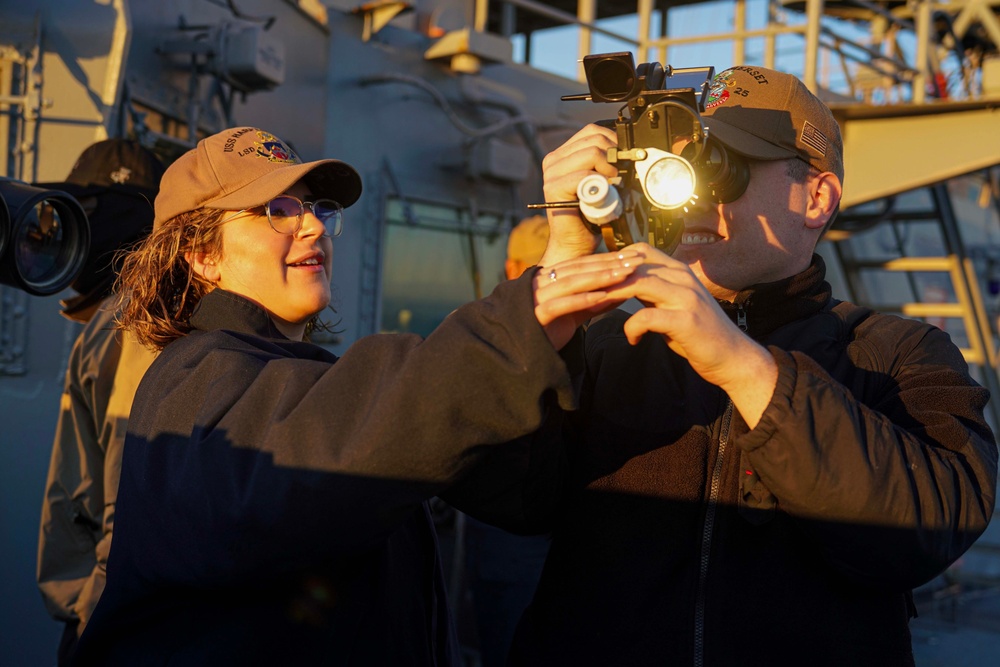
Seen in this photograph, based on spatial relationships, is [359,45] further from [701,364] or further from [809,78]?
[701,364]

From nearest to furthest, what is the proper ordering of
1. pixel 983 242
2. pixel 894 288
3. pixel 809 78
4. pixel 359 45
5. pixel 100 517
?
pixel 100 517
pixel 809 78
pixel 359 45
pixel 894 288
pixel 983 242

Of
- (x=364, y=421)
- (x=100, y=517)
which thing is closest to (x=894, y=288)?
(x=100, y=517)

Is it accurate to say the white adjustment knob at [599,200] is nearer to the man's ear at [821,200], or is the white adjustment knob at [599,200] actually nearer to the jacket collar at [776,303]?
the jacket collar at [776,303]

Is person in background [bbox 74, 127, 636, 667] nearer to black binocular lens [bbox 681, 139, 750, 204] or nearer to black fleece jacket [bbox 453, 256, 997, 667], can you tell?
black fleece jacket [bbox 453, 256, 997, 667]

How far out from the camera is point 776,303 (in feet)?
5.21

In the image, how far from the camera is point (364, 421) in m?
1.17

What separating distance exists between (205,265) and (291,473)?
2.27ft

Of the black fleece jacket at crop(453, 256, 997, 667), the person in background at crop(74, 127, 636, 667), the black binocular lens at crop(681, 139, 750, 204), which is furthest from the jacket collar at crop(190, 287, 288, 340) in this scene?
the black binocular lens at crop(681, 139, 750, 204)

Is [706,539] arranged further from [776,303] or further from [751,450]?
[776,303]

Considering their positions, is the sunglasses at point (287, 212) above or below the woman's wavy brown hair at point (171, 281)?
above

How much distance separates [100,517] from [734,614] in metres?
1.91

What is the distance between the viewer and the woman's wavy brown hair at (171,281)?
5.60 feet

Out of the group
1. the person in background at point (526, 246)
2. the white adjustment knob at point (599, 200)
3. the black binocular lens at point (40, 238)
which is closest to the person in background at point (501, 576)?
the person in background at point (526, 246)

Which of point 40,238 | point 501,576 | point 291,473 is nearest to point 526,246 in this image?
point 501,576
